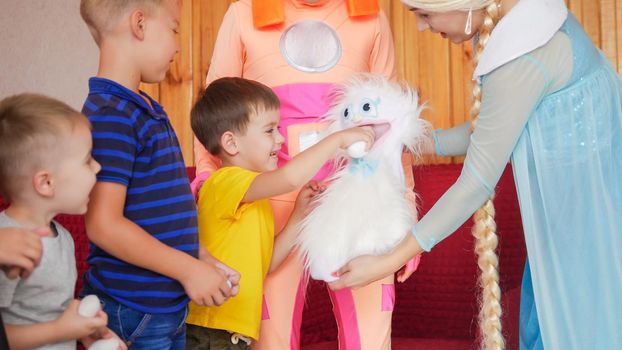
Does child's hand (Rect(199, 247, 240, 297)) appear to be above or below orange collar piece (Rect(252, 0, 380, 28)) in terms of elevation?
below

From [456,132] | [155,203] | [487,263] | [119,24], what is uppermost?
[119,24]

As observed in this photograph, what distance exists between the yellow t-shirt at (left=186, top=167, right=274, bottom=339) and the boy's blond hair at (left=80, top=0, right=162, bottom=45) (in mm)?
348

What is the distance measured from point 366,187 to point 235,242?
26 centimetres

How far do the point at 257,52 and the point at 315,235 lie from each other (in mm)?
448

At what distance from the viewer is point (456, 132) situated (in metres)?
1.55

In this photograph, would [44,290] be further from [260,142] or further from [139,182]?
[260,142]

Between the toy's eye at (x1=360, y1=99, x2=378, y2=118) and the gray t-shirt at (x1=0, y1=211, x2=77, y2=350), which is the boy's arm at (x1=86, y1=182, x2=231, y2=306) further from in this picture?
the toy's eye at (x1=360, y1=99, x2=378, y2=118)

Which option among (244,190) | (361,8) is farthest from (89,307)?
(361,8)

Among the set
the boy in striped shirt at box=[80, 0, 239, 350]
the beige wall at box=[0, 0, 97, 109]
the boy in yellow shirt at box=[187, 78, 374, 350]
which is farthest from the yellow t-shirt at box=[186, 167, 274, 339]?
the beige wall at box=[0, 0, 97, 109]

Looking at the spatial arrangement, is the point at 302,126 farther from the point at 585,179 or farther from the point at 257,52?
the point at 585,179

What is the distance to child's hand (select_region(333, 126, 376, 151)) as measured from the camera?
4.41ft

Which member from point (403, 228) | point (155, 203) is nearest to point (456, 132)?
point (403, 228)

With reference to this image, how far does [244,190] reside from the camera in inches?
53.4

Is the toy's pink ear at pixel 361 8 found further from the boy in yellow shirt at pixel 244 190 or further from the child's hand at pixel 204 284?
the child's hand at pixel 204 284
